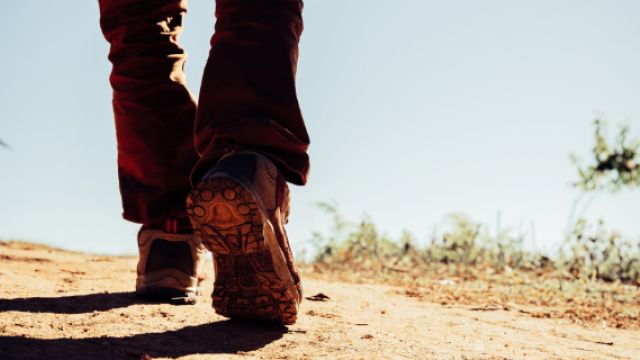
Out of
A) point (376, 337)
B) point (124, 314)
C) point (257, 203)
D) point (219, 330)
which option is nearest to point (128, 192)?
point (124, 314)

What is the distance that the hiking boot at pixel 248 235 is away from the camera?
111cm

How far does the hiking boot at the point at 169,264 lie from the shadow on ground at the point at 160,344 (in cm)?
37

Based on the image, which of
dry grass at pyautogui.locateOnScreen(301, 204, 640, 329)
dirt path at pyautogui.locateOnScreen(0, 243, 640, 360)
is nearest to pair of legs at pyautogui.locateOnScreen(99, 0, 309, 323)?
dirt path at pyautogui.locateOnScreen(0, 243, 640, 360)

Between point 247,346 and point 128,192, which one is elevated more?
point 128,192

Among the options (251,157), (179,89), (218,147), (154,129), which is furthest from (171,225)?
(251,157)

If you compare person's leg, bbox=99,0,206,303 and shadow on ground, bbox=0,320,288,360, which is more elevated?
person's leg, bbox=99,0,206,303

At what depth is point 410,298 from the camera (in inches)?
95.7

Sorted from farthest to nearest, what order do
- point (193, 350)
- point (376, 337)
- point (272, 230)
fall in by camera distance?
point (376, 337)
point (272, 230)
point (193, 350)

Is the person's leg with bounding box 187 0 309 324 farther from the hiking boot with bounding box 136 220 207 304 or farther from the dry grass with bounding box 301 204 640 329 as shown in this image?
the dry grass with bounding box 301 204 640 329

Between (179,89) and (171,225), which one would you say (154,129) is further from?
(171,225)

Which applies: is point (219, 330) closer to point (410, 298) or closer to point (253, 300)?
point (253, 300)

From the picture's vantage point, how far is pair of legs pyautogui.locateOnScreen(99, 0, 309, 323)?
1.16 metres

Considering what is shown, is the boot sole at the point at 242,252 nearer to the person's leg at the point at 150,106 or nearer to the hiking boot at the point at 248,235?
the hiking boot at the point at 248,235

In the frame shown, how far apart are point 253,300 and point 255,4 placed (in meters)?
0.82
